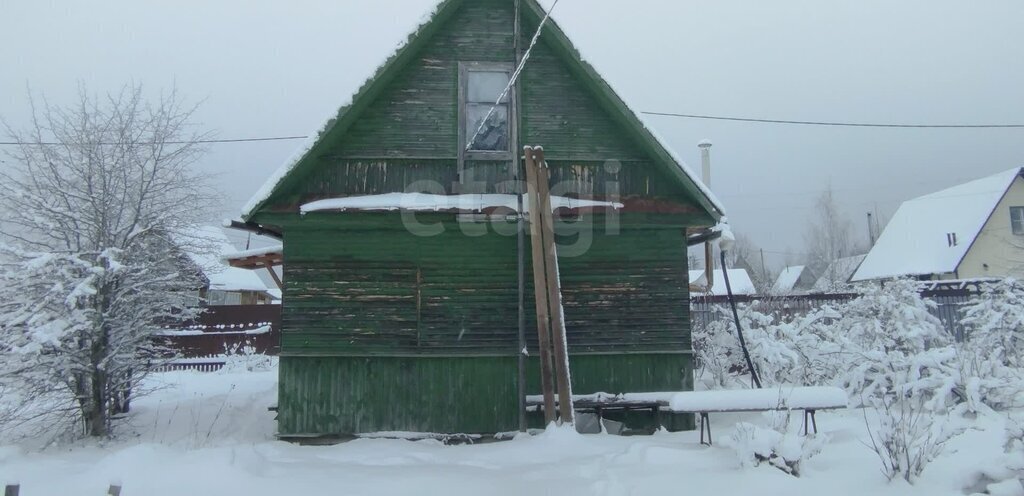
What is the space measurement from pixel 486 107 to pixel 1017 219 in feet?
85.7

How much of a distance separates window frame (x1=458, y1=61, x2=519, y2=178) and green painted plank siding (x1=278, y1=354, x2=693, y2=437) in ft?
8.40

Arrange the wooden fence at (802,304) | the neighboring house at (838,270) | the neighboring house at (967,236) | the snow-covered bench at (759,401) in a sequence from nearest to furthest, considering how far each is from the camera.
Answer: the snow-covered bench at (759,401) < the wooden fence at (802,304) < the neighboring house at (967,236) < the neighboring house at (838,270)

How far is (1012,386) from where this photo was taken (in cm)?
730

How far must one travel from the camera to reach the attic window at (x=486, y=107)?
883 cm

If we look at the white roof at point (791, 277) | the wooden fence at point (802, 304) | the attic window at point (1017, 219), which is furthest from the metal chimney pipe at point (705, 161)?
the white roof at point (791, 277)

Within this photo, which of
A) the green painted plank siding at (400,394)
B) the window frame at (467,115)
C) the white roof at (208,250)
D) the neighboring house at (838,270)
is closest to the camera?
the green painted plank siding at (400,394)

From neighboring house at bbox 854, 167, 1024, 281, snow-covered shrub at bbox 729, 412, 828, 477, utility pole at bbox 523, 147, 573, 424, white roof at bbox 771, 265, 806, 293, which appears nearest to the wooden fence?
utility pole at bbox 523, 147, 573, 424

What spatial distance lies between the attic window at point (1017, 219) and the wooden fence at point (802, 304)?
15859 millimetres

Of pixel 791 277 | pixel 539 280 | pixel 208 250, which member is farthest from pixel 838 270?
pixel 208 250

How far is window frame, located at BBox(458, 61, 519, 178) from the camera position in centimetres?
872

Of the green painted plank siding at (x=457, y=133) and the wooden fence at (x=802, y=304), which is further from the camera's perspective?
the wooden fence at (x=802, y=304)

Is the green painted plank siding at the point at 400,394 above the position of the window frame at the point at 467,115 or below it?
below

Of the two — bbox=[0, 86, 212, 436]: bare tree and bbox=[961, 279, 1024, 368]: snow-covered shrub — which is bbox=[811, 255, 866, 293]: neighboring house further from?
bbox=[0, 86, 212, 436]: bare tree

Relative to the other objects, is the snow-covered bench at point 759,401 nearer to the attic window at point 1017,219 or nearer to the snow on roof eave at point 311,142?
the snow on roof eave at point 311,142
